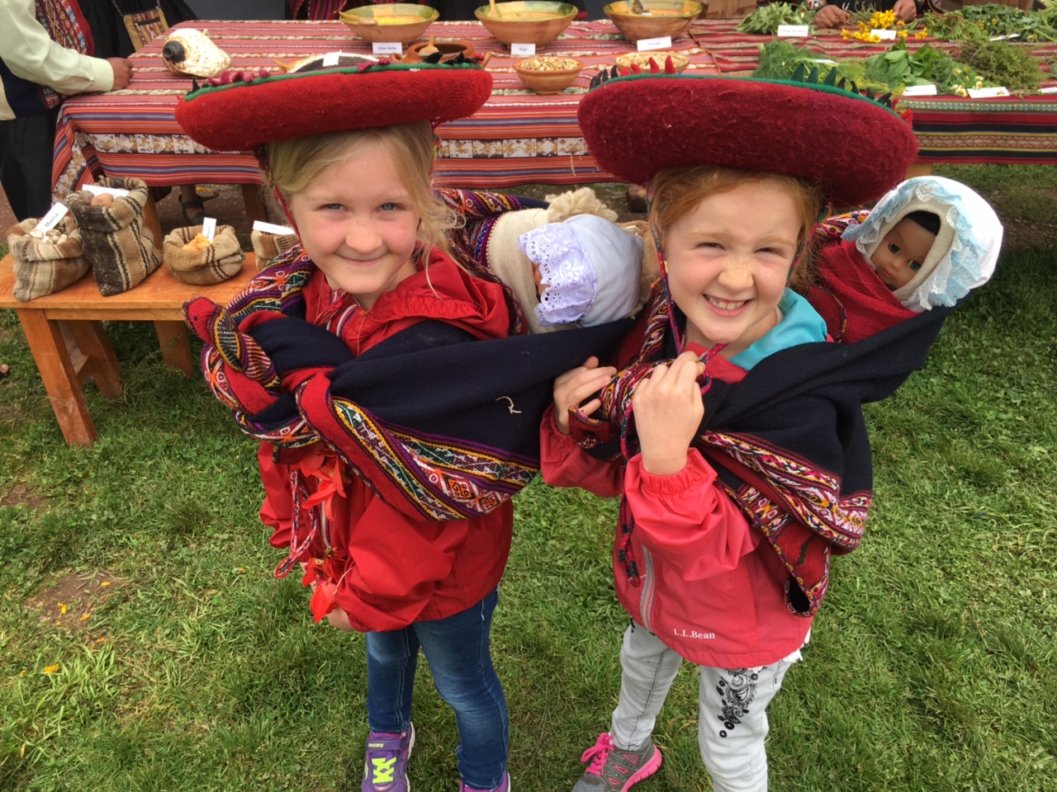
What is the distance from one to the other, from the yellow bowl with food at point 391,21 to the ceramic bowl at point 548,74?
0.68 metres

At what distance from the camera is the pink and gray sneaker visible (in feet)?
6.57

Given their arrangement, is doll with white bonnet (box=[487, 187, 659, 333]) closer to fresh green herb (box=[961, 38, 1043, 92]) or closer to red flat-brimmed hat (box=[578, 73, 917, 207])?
red flat-brimmed hat (box=[578, 73, 917, 207])

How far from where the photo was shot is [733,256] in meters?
1.18

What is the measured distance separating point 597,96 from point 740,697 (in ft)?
3.67

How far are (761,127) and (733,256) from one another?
0.20m

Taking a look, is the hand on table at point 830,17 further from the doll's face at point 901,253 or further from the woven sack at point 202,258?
the doll's face at point 901,253

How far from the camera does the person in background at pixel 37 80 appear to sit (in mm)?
3307

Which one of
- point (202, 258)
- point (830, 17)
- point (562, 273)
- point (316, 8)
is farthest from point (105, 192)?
point (830, 17)

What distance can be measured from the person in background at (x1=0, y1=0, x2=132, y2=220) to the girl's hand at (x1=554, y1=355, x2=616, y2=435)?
313 cm

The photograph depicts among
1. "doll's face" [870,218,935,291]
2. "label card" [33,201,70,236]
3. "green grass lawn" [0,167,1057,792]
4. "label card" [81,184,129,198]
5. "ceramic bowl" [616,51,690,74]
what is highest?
"doll's face" [870,218,935,291]

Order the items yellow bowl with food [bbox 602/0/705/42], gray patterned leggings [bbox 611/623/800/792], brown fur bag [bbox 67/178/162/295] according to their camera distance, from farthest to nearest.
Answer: yellow bowl with food [bbox 602/0/705/42], brown fur bag [bbox 67/178/162/295], gray patterned leggings [bbox 611/623/800/792]

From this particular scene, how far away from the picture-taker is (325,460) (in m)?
1.44

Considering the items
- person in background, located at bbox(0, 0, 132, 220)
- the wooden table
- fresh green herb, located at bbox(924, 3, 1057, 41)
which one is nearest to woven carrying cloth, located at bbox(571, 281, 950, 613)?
the wooden table

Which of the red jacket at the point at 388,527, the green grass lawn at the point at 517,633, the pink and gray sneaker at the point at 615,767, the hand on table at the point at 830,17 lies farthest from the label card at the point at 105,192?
the hand on table at the point at 830,17
